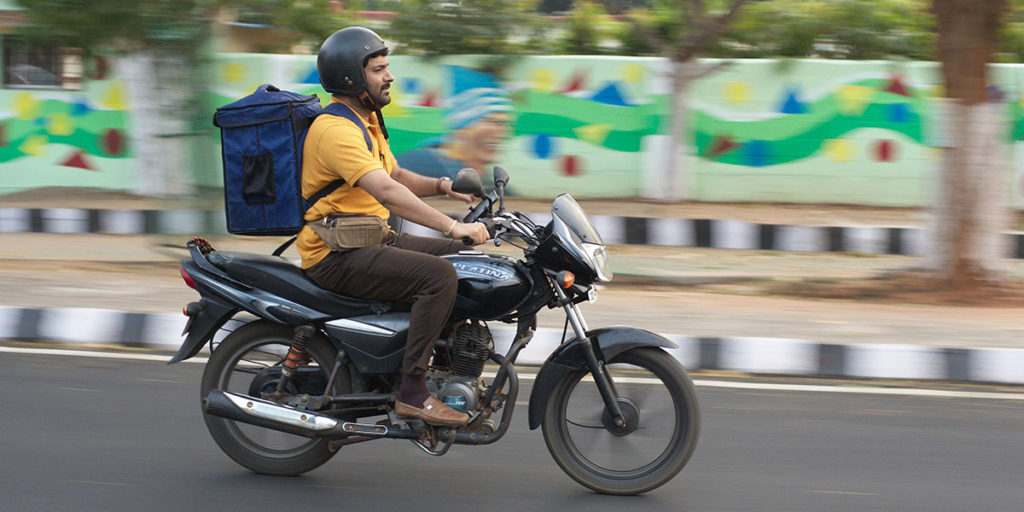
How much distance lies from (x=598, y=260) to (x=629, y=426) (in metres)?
0.63

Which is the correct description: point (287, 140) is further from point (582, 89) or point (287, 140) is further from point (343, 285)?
point (582, 89)

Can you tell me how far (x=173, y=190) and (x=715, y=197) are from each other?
727cm

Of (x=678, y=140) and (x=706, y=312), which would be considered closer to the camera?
(x=706, y=312)

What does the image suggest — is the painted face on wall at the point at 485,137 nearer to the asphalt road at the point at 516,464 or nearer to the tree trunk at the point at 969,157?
the tree trunk at the point at 969,157

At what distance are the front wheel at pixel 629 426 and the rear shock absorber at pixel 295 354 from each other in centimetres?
93

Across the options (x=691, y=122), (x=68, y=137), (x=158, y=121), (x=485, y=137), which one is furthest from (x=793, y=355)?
(x=68, y=137)

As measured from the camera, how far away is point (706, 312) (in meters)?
8.04

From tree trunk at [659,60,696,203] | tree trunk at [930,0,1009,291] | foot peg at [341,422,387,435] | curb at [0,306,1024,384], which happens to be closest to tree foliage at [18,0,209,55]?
curb at [0,306,1024,384]

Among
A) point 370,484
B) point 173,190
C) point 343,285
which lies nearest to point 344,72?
point 343,285

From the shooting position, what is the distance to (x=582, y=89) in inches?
607

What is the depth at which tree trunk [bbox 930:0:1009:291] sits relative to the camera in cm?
866

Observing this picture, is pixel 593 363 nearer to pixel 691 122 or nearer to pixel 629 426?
pixel 629 426

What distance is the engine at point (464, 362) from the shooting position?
420 cm

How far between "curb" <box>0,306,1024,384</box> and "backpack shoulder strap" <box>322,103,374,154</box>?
263 cm
